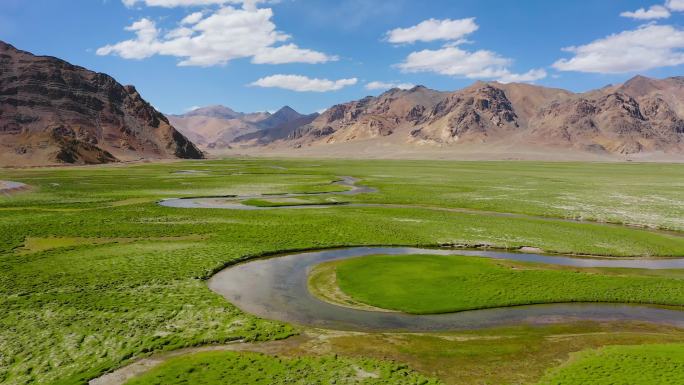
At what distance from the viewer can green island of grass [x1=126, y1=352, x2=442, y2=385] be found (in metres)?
17.6

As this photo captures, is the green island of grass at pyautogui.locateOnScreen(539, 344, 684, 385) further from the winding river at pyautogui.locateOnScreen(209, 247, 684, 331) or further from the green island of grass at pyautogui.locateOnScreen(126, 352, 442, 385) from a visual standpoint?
the green island of grass at pyautogui.locateOnScreen(126, 352, 442, 385)

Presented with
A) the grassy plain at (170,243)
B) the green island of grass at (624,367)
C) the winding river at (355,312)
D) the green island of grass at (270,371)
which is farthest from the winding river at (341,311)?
the green island of grass at (270,371)

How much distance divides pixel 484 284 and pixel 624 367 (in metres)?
11.8

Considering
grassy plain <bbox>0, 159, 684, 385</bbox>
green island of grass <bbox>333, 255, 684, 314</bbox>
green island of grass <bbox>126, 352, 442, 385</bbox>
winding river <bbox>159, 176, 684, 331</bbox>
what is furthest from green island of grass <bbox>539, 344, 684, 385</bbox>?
grassy plain <bbox>0, 159, 684, 385</bbox>

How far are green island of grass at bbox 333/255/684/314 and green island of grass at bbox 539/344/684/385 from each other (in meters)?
7.02

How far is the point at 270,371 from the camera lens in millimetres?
18281

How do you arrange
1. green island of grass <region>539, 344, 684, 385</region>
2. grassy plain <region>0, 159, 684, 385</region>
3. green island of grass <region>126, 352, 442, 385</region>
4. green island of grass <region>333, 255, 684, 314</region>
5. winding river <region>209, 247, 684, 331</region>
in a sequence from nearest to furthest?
green island of grass <region>126, 352, 442, 385</region>
green island of grass <region>539, 344, 684, 385</region>
grassy plain <region>0, 159, 684, 385</region>
winding river <region>209, 247, 684, 331</region>
green island of grass <region>333, 255, 684, 314</region>

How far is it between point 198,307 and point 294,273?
31.2ft

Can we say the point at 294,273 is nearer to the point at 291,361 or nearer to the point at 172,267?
the point at 172,267

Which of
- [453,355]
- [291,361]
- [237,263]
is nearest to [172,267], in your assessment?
[237,263]

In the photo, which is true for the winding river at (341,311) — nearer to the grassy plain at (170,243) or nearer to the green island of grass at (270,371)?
Answer: the grassy plain at (170,243)

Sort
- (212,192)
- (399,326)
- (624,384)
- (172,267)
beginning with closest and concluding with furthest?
(624,384), (399,326), (172,267), (212,192)

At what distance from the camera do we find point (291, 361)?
19.2 m

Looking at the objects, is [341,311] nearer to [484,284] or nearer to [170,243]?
[484,284]
